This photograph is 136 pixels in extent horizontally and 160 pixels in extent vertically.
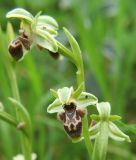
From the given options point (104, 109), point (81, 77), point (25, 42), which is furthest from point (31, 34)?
point (104, 109)

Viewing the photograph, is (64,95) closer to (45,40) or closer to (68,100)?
(68,100)

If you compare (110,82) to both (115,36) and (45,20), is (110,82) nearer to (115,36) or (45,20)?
(115,36)

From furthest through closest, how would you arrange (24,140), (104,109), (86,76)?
1. (86,76)
2. (24,140)
3. (104,109)

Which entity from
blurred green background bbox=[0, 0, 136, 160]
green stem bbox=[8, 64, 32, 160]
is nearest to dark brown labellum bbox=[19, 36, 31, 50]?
green stem bbox=[8, 64, 32, 160]

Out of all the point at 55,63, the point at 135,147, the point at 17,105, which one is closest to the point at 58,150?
the point at 135,147

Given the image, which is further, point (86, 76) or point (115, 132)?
point (86, 76)

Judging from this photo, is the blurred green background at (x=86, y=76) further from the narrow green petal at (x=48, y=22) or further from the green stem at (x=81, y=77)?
the green stem at (x=81, y=77)
